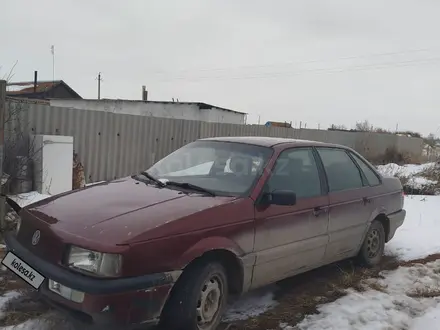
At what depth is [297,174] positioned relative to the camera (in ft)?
13.8

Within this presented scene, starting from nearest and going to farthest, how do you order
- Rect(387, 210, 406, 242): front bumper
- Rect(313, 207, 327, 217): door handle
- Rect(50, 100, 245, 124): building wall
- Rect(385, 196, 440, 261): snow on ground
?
Rect(313, 207, 327, 217): door handle → Rect(387, 210, 406, 242): front bumper → Rect(385, 196, 440, 261): snow on ground → Rect(50, 100, 245, 124): building wall

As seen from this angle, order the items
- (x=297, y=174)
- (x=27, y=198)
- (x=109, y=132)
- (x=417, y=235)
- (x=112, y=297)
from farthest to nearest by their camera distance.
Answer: (x=109, y=132)
(x=417, y=235)
(x=27, y=198)
(x=297, y=174)
(x=112, y=297)

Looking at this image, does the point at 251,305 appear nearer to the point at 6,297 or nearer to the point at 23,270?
the point at 23,270

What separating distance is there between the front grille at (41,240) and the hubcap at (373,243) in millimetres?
3769

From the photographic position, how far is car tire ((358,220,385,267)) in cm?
515

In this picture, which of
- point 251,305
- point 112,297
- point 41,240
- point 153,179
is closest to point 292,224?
point 251,305

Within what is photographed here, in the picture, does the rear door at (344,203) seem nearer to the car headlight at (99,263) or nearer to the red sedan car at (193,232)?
the red sedan car at (193,232)

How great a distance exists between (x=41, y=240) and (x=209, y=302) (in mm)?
1303

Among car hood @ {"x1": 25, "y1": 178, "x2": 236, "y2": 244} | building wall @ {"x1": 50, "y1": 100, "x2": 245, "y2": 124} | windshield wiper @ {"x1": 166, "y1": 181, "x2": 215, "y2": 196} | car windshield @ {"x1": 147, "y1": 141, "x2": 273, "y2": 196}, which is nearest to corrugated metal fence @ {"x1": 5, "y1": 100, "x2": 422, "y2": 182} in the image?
car windshield @ {"x1": 147, "y1": 141, "x2": 273, "y2": 196}

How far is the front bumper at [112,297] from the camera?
2.57m

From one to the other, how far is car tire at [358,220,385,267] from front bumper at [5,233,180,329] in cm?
309

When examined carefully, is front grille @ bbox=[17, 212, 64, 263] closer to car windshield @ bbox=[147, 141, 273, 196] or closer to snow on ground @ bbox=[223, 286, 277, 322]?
car windshield @ bbox=[147, 141, 273, 196]

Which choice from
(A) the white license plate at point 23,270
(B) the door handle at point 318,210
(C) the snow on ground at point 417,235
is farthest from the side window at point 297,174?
(C) the snow on ground at point 417,235

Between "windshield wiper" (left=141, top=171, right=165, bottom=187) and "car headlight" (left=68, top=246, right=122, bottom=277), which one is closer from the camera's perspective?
"car headlight" (left=68, top=246, right=122, bottom=277)
